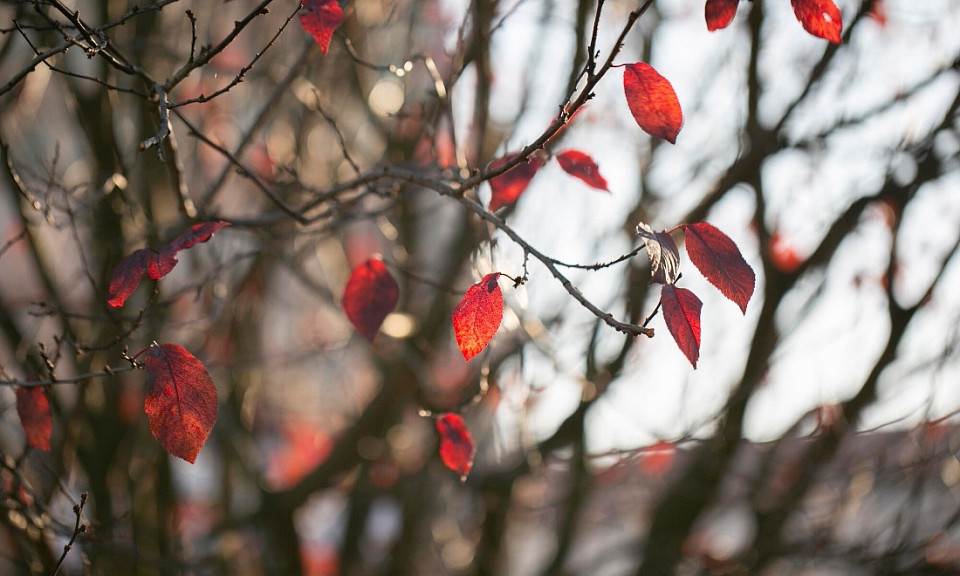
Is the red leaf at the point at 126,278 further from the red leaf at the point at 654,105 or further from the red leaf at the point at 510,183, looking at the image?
the red leaf at the point at 654,105

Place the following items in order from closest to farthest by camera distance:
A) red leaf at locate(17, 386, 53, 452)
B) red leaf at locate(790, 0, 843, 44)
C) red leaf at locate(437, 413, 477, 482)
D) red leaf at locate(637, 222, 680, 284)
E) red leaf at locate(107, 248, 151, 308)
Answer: red leaf at locate(637, 222, 680, 284) < red leaf at locate(107, 248, 151, 308) < red leaf at locate(790, 0, 843, 44) < red leaf at locate(17, 386, 53, 452) < red leaf at locate(437, 413, 477, 482)

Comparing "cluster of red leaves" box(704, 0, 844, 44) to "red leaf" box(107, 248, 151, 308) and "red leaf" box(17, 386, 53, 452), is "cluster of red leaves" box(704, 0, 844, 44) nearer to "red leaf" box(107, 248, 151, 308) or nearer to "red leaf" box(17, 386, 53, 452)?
"red leaf" box(107, 248, 151, 308)

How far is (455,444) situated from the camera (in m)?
1.62

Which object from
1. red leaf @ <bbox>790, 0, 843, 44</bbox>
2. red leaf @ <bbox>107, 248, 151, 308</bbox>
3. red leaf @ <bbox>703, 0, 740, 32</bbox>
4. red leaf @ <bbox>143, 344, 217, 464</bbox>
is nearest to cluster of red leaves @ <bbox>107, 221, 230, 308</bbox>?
red leaf @ <bbox>107, 248, 151, 308</bbox>

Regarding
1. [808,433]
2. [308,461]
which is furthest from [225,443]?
[308,461]

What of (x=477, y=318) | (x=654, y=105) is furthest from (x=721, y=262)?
(x=477, y=318)

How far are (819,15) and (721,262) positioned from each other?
0.58 meters

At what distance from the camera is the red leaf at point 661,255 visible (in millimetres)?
977

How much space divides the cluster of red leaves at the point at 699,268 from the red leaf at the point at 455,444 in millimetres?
734

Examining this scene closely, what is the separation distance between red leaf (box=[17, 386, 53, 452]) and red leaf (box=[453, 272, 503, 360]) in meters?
0.94

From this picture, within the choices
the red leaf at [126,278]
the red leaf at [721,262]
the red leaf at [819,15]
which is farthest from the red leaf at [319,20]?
the red leaf at [819,15]

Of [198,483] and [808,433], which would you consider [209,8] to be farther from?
[198,483]

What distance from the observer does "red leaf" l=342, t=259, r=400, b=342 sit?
161 cm

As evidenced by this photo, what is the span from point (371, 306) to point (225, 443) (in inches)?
61.8
